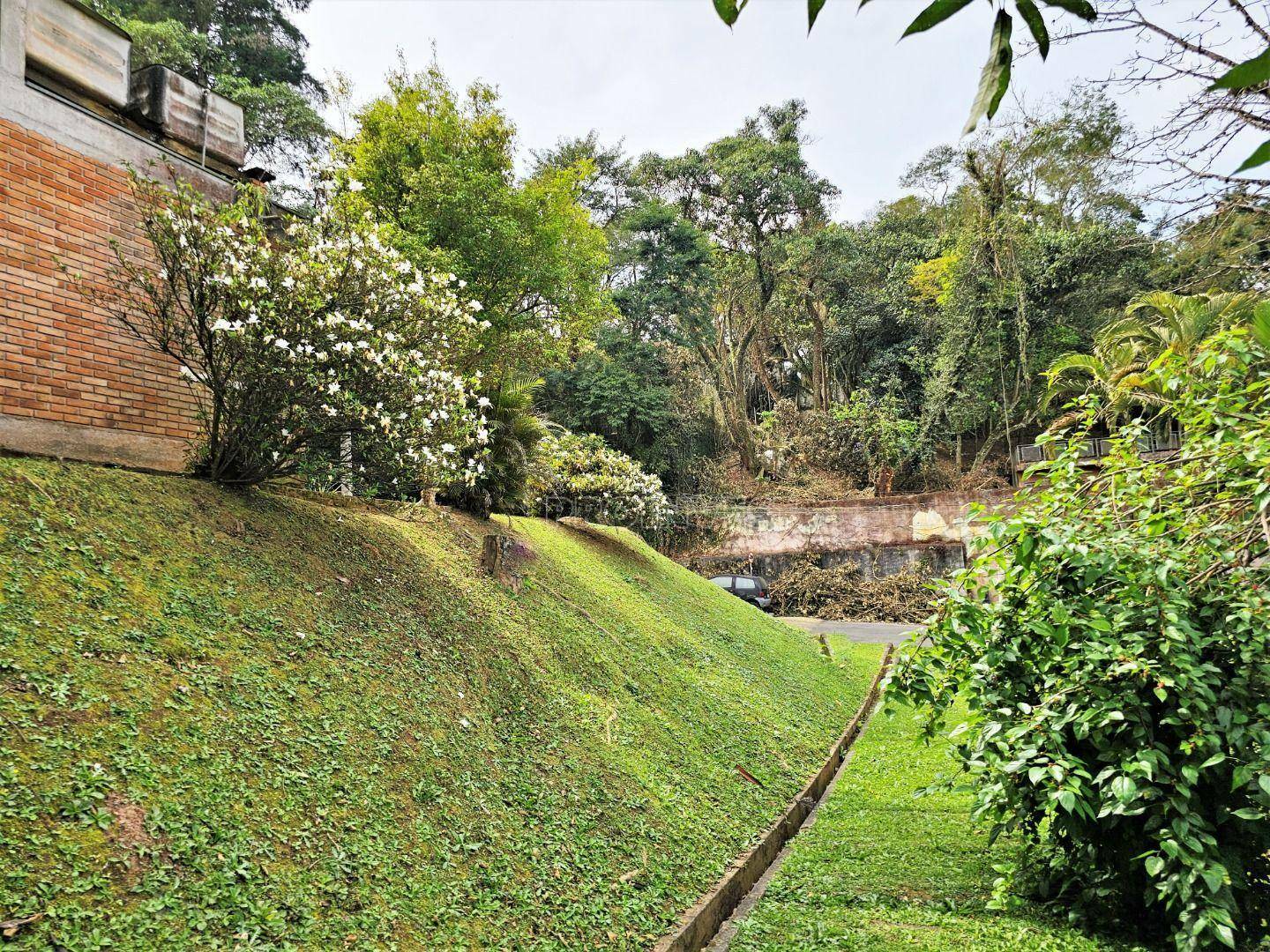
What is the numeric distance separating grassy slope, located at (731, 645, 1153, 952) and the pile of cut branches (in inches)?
572

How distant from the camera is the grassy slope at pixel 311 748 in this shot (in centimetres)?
258

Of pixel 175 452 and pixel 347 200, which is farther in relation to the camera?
pixel 347 200

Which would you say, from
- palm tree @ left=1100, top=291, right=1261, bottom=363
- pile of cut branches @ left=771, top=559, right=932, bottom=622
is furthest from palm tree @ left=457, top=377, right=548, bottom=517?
pile of cut branches @ left=771, top=559, right=932, bottom=622

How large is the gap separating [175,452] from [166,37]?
59.3ft

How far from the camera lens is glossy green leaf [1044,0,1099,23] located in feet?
3.62

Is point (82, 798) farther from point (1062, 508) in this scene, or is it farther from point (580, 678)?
point (1062, 508)

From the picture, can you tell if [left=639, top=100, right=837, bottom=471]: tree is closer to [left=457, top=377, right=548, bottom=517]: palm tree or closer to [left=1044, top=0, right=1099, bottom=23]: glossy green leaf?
[left=457, top=377, right=548, bottom=517]: palm tree

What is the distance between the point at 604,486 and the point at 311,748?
8.54 meters

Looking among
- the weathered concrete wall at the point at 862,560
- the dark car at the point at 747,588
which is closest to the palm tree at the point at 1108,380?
the weathered concrete wall at the point at 862,560

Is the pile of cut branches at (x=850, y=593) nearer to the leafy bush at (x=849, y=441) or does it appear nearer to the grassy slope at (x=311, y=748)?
the leafy bush at (x=849, y=441)

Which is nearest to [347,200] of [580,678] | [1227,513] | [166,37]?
[580,678]

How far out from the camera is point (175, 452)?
574 centimetres

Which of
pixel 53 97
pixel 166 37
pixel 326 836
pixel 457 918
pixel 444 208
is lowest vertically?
pixel 457 918

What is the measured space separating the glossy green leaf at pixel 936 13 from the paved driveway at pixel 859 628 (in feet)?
51.1
